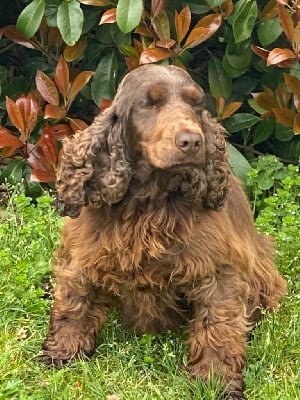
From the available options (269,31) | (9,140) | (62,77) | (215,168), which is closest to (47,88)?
(62,77)

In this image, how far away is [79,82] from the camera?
545cm

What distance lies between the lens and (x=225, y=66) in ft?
18.2

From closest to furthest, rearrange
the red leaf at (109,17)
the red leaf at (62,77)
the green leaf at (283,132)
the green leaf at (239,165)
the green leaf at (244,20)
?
the red leaf at (109,17) → the green leaf at (244,20) → the red leaf at (62,77) → the green leaf at (239,165) → the green leaf at (283,132)

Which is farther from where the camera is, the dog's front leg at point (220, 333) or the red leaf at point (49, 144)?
the red leaf at point (49, 144)

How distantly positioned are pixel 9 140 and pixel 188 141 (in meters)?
2.14

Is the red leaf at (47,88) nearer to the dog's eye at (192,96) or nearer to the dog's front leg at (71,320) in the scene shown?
the dog's front leg at (71,320)

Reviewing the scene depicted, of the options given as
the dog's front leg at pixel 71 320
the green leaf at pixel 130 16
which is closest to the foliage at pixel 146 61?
the green leaf at pixel 130 16

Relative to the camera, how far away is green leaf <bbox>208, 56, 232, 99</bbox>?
18.4 ft

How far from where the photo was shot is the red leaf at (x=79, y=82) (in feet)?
17.8

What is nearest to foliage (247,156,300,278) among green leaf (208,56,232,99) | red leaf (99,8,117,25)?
green leaf (208,56,232,99)

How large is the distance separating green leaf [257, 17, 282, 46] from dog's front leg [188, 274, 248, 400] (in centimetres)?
172

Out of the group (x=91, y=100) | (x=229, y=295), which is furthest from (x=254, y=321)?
(x=91, y=100)

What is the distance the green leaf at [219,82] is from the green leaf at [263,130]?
27 centimetres

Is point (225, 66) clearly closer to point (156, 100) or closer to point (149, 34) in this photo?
point (149, 34)
